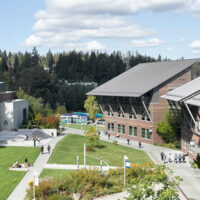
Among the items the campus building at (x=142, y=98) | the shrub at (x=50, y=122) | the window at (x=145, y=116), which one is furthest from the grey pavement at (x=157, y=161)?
the shrub at (x=50, y=122)

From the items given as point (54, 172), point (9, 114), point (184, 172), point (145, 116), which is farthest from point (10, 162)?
point (145, 116)

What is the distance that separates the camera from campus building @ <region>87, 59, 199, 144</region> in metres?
58.2

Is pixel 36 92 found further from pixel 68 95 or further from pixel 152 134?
pixel 152 134

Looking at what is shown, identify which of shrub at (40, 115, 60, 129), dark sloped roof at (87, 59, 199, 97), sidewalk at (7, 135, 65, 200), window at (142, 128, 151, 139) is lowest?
sidewalk at (7, 135, 65, 200)

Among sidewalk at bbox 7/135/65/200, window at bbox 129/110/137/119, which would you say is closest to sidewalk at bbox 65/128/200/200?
window at bbox 129/110/137/119

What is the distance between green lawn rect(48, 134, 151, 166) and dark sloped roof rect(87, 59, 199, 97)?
9.90 meters

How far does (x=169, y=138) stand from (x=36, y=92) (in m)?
65.3

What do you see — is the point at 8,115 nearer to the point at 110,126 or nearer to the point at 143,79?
the point at 110,126

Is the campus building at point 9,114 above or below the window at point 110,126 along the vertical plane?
above

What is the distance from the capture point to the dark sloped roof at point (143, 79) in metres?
58.4

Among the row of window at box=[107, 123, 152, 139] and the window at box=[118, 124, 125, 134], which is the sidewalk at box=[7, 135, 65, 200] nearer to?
the row of window at box=[107, 123, 152, 139]

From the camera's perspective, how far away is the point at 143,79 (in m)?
64.0

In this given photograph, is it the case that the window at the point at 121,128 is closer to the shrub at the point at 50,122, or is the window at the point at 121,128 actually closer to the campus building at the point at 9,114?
the shrub at the point at 50,122

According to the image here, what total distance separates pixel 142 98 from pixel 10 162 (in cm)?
2689
